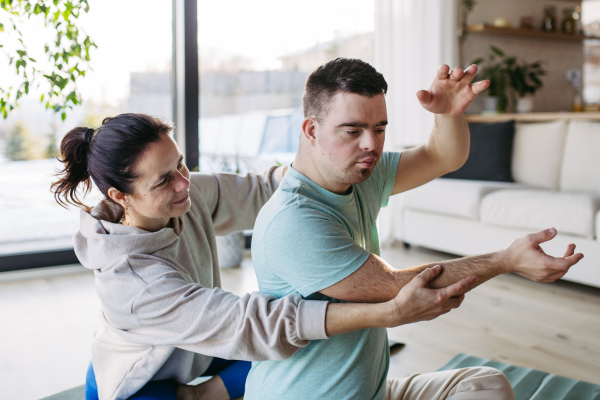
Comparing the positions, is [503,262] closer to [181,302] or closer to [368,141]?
[368,141]

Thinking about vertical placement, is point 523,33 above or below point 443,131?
above

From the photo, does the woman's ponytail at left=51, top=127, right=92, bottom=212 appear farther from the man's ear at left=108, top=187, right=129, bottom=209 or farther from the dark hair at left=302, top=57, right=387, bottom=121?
the dark hair at left=302, top=57, right=387, bottom=121

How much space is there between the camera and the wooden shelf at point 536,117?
368 centimetres

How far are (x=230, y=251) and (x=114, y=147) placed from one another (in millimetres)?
2368

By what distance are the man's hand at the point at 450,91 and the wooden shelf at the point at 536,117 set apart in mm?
2758

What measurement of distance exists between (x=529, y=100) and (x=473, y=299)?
7.80 feet

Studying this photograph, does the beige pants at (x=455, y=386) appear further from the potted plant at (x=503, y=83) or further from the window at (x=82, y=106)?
the potted plant at (x=503, y=83)

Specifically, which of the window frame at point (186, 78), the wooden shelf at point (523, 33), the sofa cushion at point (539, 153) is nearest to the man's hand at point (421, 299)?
the window frame at point (186, 78)

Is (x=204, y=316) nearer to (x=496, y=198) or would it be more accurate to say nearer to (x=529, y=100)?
(x=496, y=198)

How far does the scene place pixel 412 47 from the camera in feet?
14.3

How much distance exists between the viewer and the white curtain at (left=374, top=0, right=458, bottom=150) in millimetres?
4348

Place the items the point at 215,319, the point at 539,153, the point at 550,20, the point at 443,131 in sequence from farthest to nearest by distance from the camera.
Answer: the point at 550,20
the point at 539,153
the point at 443,131
the point at 215,319

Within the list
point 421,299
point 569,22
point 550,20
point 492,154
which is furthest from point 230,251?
point 569,22

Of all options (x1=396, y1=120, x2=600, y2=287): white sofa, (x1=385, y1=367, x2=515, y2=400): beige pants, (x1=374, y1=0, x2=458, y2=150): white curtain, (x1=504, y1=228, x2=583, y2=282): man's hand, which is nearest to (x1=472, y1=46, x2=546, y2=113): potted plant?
(x1=374, y1=0, x2=458, y2=150): white curtain
